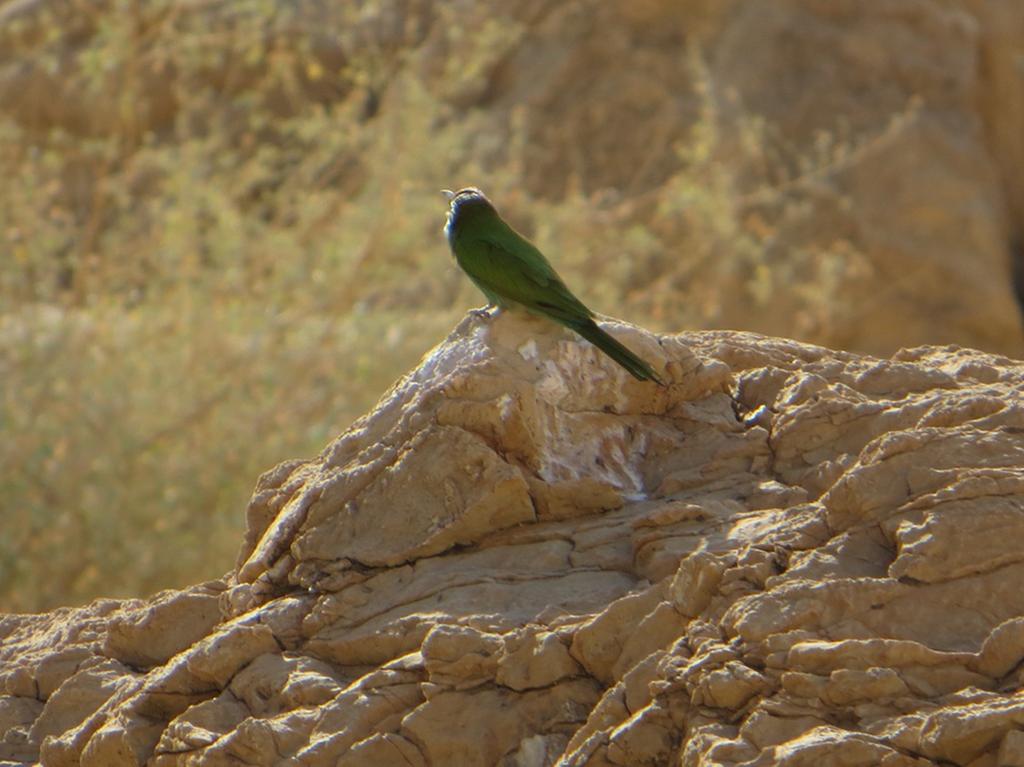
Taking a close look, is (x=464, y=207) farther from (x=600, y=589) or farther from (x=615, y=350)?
(x=600, y=589)

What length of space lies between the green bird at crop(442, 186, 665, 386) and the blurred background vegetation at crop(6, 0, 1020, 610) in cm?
350

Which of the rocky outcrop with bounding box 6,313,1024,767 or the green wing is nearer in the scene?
the rocky outcrop with bounding box 6,313,1024,767

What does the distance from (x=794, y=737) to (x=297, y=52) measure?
939 centimetres

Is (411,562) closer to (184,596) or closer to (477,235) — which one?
(184,596)

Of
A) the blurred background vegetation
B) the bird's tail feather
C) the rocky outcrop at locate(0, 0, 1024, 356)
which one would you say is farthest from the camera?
the rocky outcrop at locate(0, 0, 1024, 356)

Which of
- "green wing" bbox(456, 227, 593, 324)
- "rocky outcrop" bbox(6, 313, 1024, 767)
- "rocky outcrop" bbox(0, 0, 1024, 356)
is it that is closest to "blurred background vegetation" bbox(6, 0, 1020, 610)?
"rocky outcrop" bbox(0, 0, 1024, 356)

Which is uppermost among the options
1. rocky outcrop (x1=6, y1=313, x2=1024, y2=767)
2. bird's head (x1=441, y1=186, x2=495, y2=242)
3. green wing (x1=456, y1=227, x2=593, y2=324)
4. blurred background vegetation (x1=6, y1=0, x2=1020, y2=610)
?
blurred background vegetation (x1=6, y1=0, x2=1020, y2=610)

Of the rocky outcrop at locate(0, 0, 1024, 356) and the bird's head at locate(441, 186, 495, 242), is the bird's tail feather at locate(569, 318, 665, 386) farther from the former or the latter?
the rocky outcrop at locate(0, 0, 1024, 356)

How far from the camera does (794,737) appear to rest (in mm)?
2676

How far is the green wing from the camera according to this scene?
3.75 metres

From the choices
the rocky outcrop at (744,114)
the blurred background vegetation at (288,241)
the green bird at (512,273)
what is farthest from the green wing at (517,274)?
the rocky outcrop at (744,114)

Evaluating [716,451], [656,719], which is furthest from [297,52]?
[656,719]

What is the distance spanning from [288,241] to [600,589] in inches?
198

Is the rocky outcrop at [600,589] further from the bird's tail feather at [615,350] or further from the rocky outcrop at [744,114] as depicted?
the rocky outcrop at [744,114]
